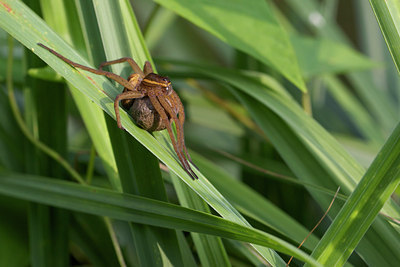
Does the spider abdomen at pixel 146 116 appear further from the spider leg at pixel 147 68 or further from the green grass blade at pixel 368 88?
the green grass blade at pixel 368 88

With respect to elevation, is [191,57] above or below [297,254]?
above

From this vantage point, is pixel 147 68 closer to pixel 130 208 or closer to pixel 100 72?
pixel 100 72

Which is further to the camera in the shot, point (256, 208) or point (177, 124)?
point (256, 208)

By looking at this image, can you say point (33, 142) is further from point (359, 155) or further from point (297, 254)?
point (359, 155)

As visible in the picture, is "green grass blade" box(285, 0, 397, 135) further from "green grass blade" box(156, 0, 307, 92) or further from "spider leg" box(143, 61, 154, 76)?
"spider leg" box(143, 61, 154, 76)

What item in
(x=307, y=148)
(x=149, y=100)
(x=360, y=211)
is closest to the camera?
(x=360, y=211)

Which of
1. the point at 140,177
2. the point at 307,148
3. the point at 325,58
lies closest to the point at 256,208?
the point at 307,148

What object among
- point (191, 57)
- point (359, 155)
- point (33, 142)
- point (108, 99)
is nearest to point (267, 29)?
point (108, 99)
